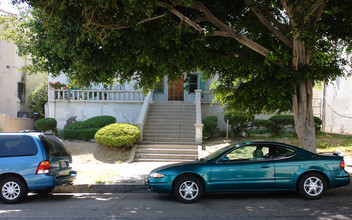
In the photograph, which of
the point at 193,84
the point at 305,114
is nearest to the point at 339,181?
the point at 305,114

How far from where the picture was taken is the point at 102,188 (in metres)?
8.69

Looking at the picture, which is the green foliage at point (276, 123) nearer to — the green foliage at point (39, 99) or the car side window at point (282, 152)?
the car side window at point (282, 152)

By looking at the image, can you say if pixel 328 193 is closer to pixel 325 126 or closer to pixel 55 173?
pixel 55 173

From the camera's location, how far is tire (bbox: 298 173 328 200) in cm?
716

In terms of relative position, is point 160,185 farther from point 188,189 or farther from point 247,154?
point 247,154

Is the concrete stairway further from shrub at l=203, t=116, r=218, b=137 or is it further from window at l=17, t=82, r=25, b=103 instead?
window at l=17, t=82, r=25, b=103

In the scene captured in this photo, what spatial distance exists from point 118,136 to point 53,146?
6.55 metres

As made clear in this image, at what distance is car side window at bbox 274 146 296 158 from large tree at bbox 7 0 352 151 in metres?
1.67

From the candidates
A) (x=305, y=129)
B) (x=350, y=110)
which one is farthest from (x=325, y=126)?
(x=305, y=129)

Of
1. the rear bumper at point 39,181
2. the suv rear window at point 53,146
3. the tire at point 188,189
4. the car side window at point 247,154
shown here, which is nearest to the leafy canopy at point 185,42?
Answer: the car side window at point 247,154

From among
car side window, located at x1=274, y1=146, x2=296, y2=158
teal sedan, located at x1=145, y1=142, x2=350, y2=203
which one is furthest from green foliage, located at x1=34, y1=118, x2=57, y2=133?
car side window, located at x1=274, y1=146, x2=296, y2=158

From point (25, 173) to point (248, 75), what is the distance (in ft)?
23.9

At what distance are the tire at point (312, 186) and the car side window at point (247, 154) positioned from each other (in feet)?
3.28

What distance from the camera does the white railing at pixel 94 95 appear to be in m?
18.6
